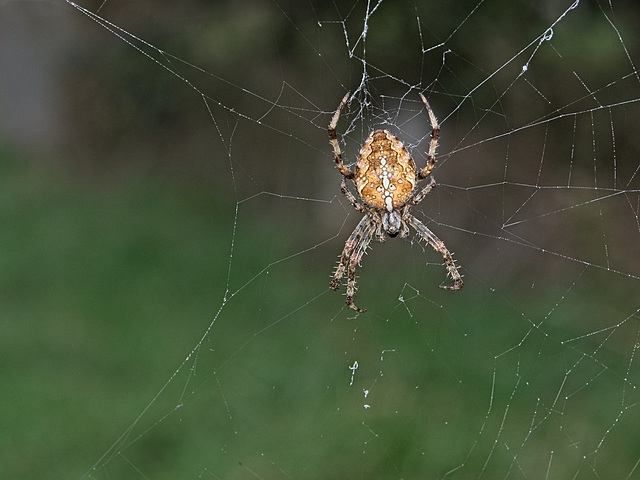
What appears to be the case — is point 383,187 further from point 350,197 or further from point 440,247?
point 440,247

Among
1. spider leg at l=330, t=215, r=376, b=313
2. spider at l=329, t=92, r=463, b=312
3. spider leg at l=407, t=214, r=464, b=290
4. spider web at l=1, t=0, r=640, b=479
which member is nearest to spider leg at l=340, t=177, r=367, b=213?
spider at l=329, t=92, r=463, b=312

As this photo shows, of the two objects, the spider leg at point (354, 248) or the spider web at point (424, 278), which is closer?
the spider leg at point (354, 248)

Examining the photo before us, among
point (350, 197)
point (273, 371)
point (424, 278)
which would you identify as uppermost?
point (350, 197)

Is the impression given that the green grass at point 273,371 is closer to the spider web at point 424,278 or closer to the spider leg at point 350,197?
the spider web at point 424,278

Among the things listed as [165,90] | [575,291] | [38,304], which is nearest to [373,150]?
[575,291]

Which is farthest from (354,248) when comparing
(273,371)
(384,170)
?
(273,371)

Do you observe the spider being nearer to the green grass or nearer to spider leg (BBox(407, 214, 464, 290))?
spider leg (BBox(407, 214, 464, 290))

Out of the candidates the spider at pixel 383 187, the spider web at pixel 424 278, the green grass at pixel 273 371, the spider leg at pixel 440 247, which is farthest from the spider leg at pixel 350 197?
the green grass at pixel 273 371
